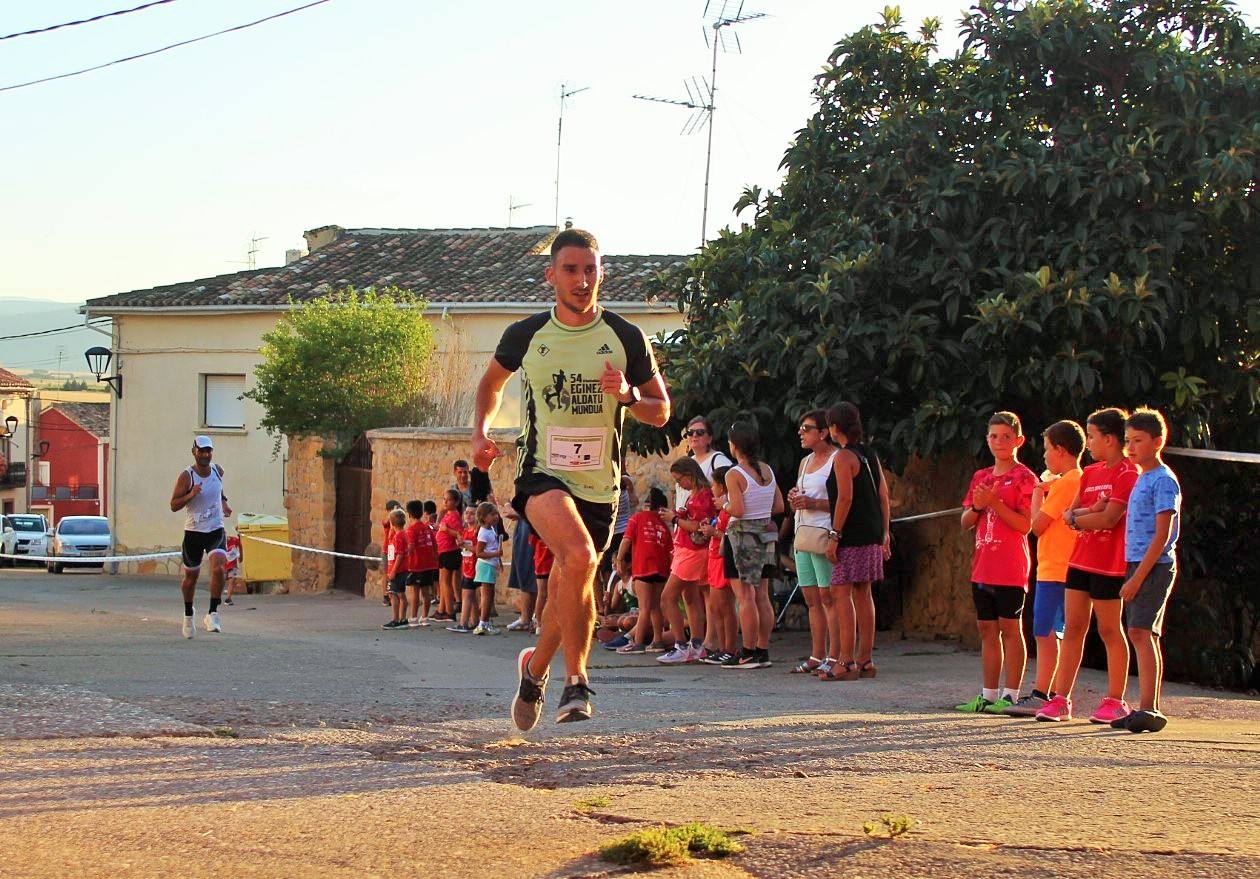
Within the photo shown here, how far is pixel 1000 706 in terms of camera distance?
8.70m

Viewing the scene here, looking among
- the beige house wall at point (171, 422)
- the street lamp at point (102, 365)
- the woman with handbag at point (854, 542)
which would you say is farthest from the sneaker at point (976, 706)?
the street lamp at point (102, 365)

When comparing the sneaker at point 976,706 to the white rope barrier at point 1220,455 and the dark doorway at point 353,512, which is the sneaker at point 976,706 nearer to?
the white rope barrier at point 1220,455

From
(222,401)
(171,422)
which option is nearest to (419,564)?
(222,401)

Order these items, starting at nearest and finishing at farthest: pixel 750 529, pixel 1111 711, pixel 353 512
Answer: pixel 1111 711 < pixel 750 529 < pixel 353 512

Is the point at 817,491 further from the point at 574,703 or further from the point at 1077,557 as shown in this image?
the point at 574,703

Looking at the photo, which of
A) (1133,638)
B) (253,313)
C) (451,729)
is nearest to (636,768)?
(451,729)

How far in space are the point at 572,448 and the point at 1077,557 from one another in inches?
135

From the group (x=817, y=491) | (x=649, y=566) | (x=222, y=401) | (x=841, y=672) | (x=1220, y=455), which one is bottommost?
(x=841, y=672)

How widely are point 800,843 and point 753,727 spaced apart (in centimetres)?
278

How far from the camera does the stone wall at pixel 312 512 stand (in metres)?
26.3

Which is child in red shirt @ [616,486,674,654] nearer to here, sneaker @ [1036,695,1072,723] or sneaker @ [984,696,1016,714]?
sneaker @ [984,696,1016,714]

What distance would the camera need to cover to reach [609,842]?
450cm

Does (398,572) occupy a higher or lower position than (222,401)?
lower

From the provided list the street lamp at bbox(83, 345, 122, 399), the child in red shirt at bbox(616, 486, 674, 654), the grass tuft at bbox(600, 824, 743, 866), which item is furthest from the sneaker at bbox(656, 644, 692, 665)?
the street lamp at bbox(83, 345, 122, 399)
